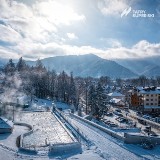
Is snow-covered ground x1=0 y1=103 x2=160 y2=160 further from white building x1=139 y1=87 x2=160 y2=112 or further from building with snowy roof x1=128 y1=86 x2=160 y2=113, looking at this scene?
white building x1=139 y1=87 x2=160 y2=112

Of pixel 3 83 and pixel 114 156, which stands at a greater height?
pixel 3 83

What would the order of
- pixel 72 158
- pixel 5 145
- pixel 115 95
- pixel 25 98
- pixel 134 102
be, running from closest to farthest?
pixel 72 158, pixel 5 145, pixel 25 98, pixel 134 102, pixel 115 95

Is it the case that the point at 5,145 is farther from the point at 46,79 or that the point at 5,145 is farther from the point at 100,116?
the point at 46,79

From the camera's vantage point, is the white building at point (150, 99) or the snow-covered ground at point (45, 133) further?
the white building at point (150, 99)

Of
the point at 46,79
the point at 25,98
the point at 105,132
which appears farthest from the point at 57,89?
the point at 105,132

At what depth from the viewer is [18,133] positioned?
39375 mm

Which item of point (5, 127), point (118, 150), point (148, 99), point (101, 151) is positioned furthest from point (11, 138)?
point (148, 99)

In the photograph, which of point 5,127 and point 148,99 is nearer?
point 5,127

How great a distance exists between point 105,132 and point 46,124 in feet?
35.5

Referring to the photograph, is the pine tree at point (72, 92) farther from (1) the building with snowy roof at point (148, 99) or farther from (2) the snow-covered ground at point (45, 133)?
(2) the snow-covered ground at point (45, 133)

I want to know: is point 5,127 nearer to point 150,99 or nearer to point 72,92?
point 72,92

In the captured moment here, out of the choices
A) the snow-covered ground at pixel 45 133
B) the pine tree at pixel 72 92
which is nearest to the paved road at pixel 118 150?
the snow-covered ground at pixel 45 133

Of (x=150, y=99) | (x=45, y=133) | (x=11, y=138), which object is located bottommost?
(x=11, y=138)

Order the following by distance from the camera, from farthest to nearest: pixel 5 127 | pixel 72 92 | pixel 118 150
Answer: pixel 72 92 < pixel 5 127 < pixel 118 150
